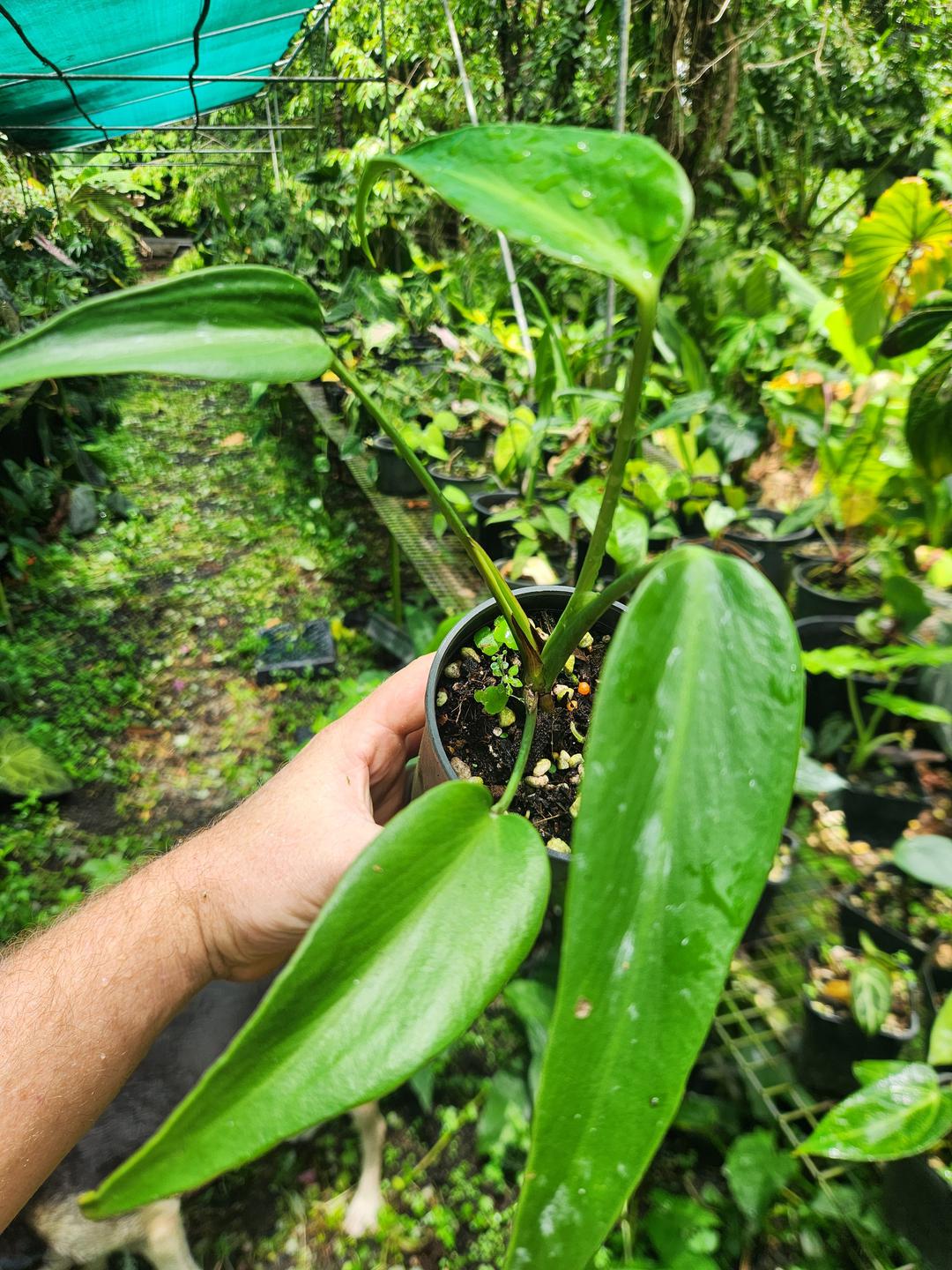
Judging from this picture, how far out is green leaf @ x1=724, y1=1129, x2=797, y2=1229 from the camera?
0.82 m

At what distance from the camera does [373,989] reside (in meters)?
0.27

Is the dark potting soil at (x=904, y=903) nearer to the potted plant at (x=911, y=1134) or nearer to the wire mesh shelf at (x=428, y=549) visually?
the potted plant at (x=911, y=1134)

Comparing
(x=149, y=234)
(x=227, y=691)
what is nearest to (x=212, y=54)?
(x=227, y=691)

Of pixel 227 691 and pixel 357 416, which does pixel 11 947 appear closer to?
pixel 227 691

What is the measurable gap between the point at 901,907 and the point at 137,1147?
3.46ft

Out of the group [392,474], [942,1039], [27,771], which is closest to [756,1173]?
[942,1039]

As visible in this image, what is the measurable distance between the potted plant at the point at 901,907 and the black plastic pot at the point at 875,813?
0.34 ft

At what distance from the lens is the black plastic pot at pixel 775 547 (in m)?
1.48

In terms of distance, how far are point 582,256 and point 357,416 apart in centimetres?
174

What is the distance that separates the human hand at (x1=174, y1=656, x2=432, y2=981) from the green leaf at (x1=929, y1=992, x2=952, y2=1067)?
1.84ft

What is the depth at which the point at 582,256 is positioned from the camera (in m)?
0.27

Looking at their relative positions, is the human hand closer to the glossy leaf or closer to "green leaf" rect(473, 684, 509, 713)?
"green leaf" rect(473, 684, 509, 713)

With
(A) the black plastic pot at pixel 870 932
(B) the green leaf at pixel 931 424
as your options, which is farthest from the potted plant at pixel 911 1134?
(B) the green leaf at pixel 931 424

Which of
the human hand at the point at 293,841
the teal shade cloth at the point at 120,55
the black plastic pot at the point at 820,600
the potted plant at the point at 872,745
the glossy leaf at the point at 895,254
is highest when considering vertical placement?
the teal shade cloth at the point at 120,55
